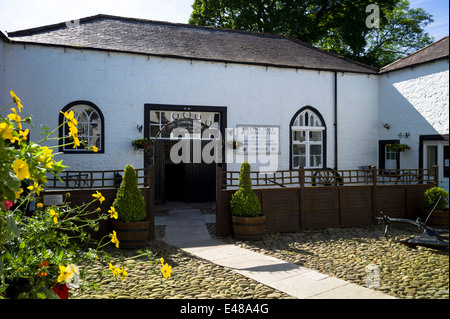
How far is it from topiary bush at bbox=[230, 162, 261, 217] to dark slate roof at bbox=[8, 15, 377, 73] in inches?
200

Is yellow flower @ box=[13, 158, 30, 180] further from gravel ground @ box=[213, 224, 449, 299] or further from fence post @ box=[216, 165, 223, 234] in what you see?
fence post @ box=[216, 165, 223, 234]

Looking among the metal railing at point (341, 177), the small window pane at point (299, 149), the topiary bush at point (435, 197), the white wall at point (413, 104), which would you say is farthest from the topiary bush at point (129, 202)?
the white wall at point (413, 104)

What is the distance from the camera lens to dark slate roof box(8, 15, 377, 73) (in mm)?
10148

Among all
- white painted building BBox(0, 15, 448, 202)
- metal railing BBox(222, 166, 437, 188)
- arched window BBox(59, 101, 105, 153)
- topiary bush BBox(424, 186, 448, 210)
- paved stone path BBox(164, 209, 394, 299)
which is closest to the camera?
paved stone path BBox(164, 209, 394, 299)

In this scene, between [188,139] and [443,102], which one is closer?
[443,102]

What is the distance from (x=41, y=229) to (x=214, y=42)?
11.1 m

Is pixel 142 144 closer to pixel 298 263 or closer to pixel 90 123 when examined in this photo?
pixel 90 123

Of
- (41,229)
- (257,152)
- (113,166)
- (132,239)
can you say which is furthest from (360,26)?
(41,229)

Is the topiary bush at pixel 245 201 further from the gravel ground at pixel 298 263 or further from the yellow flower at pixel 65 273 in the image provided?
the yellow flower at pixel 65 273

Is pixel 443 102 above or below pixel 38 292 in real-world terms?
above

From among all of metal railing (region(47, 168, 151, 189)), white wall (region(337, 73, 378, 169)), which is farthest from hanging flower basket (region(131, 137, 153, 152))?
white wall (region(337, 73, 378, 169))

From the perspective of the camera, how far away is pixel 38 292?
6.22 ft

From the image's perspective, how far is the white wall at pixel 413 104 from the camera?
33.5ft
